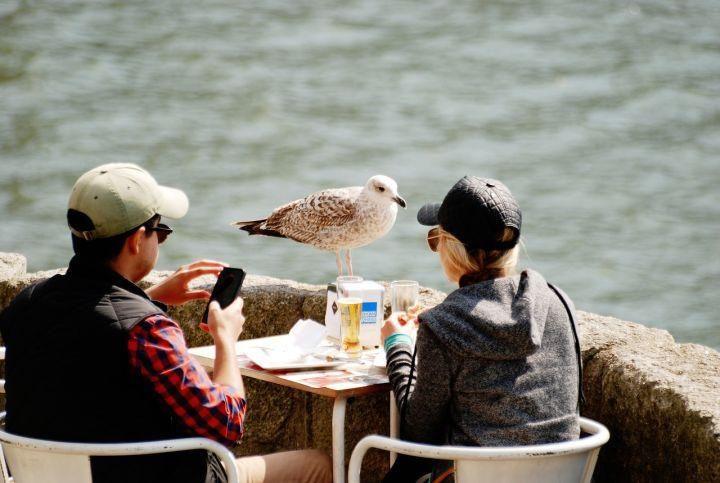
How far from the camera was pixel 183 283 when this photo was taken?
3.05 m

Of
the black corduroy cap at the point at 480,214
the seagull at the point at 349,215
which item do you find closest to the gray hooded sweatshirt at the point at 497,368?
the black corduroy cap at the point at 480,214

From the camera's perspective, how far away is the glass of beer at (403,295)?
340 centimetres

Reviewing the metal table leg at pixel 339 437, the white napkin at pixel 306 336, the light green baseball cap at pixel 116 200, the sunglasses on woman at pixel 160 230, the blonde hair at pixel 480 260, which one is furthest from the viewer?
the white napkin at pixel 306 336

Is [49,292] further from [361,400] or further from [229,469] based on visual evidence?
[361,400]

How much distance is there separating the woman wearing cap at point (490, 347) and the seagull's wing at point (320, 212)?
1706 millimetres

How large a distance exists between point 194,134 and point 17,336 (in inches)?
694

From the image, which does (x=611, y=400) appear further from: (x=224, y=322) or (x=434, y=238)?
(x=224, y=322)

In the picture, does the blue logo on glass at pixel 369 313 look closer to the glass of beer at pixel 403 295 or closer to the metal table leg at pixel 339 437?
the glass of beer at pixel 403 295

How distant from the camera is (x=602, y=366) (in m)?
3.15

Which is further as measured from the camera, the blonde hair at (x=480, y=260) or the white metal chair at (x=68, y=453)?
→ the blonde hair at (x=480, y=260)

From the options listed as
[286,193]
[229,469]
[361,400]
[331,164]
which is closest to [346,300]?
[361,400]

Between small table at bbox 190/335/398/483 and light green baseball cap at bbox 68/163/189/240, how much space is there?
73 cm

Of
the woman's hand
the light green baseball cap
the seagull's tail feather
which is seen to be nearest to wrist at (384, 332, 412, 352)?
the woman's hand

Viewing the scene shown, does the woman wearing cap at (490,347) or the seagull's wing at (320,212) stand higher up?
the woman wearing cap at (490,347)
